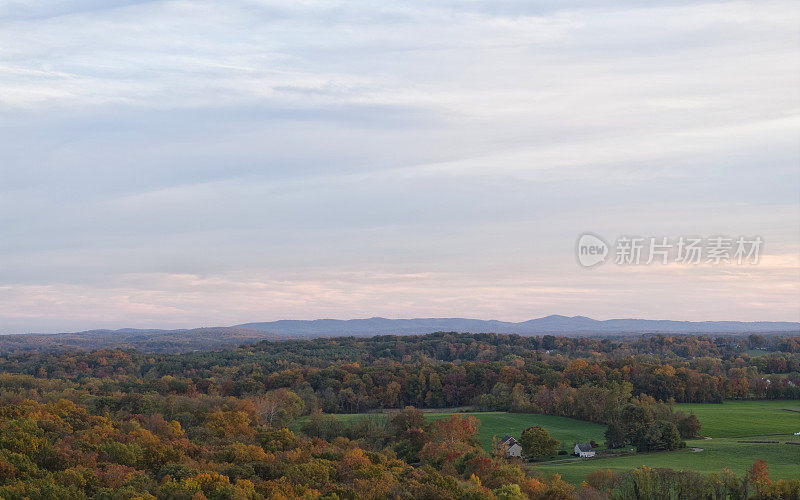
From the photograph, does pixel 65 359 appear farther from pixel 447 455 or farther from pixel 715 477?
pixel 715 477

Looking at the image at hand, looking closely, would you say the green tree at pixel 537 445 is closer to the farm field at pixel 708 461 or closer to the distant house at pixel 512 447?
the distant house at pixel 512 447

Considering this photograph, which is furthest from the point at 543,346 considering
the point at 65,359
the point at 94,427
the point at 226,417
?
the point at 94,427

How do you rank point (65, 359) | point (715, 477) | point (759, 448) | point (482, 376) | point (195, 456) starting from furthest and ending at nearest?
point (65, 359) < point (482, 376) < point (759, 448) < point (195, 456) < point (715, 477)

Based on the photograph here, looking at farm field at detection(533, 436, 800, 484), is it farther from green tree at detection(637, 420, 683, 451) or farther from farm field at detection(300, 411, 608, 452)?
farm field at detection(300, 411, 608, 452)

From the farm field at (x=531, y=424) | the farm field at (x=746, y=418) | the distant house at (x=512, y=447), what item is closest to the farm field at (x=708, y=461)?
the distant house at (x=512, y=447)

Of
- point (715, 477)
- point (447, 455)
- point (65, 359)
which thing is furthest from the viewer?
point (65, 359)

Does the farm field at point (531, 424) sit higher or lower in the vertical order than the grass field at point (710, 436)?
lower
